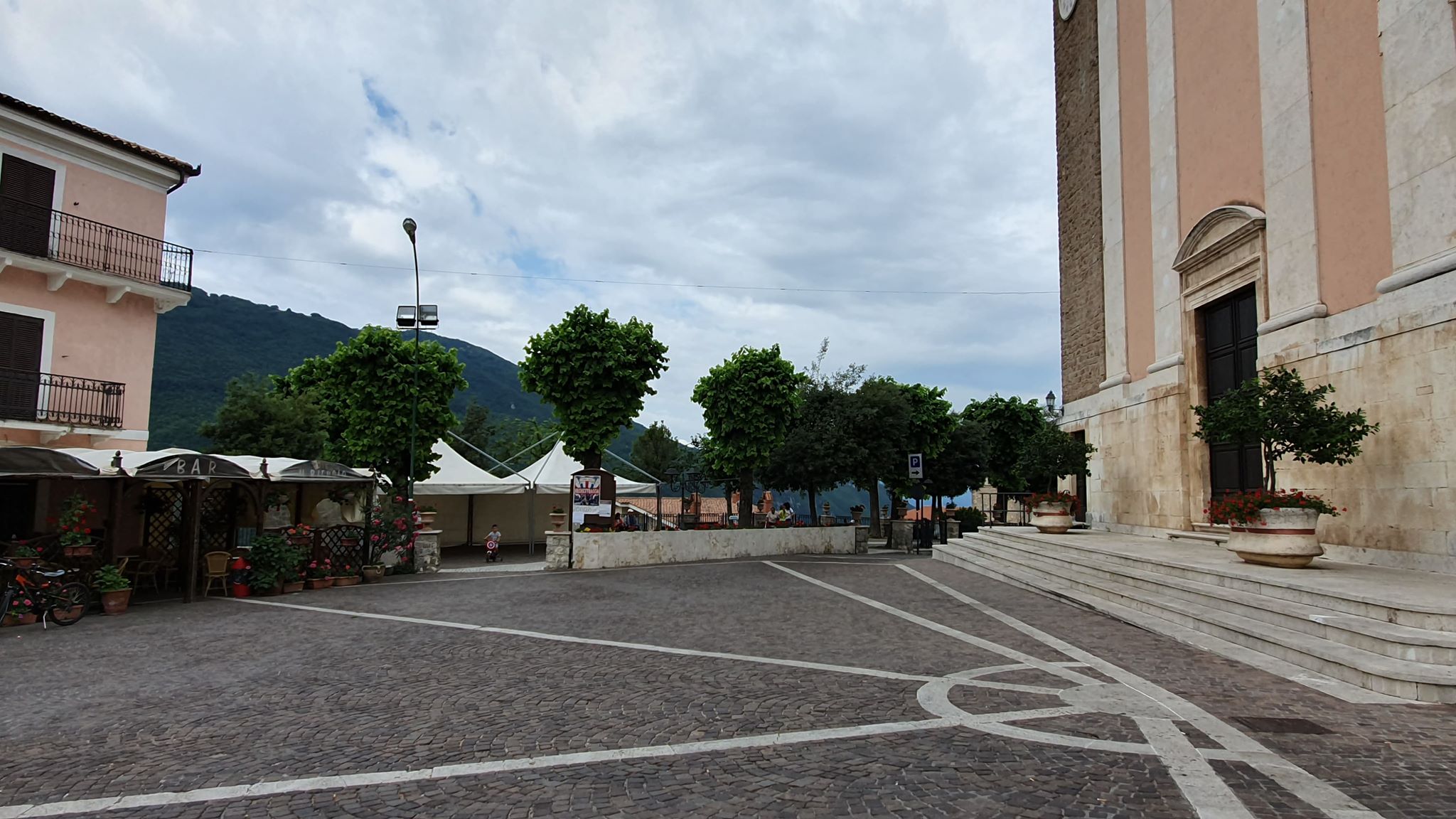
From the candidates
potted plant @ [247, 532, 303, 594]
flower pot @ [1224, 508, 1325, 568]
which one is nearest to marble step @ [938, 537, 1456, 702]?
flower pot @ [1224, 508, 1325, 568]

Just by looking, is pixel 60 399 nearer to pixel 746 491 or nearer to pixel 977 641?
pixel 746 491

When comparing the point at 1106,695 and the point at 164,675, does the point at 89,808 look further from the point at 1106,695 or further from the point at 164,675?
the point at 1106,695

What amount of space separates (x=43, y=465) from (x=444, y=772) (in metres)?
11.0

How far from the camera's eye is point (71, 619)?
10.7 m

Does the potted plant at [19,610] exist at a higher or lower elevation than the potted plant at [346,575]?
higher

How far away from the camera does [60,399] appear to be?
583 inches

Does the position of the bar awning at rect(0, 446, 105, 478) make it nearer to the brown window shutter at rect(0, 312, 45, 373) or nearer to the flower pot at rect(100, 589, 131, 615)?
the flower pot at rect(100, 589, 131, 615)

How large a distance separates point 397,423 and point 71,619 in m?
11.2

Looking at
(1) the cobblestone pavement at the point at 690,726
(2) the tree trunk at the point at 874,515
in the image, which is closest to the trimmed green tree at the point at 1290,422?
(1) the cobblestone pavement at the point at 690,726

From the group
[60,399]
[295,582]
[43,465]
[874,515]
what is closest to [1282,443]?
[295,582]

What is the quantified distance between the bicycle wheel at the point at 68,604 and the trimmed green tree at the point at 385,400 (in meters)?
10.7

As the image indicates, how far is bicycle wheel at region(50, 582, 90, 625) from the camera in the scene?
1058 centimetres

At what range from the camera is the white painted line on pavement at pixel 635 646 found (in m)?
6.93

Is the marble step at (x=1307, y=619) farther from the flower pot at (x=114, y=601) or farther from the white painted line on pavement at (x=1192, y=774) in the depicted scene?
the flower pot at (x=114, y=601)
